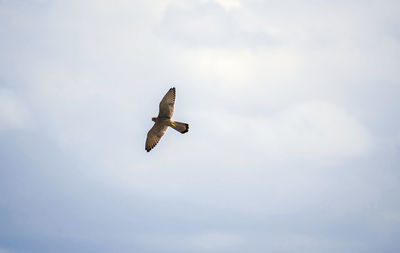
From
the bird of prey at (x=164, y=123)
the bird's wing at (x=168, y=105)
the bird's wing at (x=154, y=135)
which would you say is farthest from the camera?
the bird's wing at (x=154, y=135)

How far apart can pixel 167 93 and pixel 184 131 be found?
323 centimetres

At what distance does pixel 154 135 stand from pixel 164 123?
4.38ft

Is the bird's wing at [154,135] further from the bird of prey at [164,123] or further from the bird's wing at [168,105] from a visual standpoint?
the bird's wing at [168,105]

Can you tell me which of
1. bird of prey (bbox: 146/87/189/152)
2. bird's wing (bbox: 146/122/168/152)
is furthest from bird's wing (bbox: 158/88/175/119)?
bird's wing (bbox: 146/122/168/152)

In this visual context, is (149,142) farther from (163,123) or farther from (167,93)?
(167,93)

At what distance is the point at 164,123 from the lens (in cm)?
3712

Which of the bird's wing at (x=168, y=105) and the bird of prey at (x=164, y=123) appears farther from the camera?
the bird of prey at (x=164, y=123)

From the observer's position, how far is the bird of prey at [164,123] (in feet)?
117

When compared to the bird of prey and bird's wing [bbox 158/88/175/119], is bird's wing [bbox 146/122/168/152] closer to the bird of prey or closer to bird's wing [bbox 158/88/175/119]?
the bird of prey

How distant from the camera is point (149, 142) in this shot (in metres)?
37.8

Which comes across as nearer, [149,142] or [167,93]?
[167,93]

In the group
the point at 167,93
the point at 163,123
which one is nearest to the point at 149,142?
the point at 163,123

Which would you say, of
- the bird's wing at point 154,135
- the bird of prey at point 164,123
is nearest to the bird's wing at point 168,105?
the bird of prey at point 164,123

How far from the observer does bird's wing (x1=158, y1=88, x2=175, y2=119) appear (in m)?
35.5
